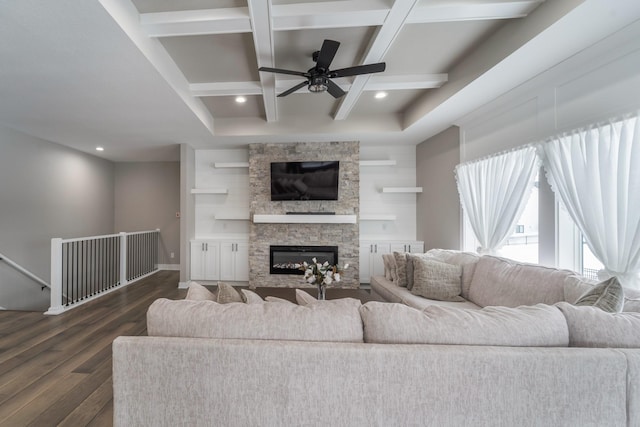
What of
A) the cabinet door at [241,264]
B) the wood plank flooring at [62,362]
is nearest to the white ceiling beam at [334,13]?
the wood plank flooring at [62,362]

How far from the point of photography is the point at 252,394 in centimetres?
93

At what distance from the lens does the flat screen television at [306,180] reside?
429 cm

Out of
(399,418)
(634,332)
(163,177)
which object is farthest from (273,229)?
(634,332)

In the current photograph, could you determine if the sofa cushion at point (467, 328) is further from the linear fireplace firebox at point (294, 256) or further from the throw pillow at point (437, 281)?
the linear fireplace firebox at point (294, 256)

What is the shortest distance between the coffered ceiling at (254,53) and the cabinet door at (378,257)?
2052 millimetres

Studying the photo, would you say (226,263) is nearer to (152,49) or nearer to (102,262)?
(102,262)

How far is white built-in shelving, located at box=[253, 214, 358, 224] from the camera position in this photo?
4.27 metres

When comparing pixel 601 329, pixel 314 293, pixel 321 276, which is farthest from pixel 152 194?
pixel 601 329

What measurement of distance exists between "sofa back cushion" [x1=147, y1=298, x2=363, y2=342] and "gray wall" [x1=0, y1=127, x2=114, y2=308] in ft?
16.1

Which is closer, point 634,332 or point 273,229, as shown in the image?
point 634,332

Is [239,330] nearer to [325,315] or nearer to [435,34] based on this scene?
[325,315]

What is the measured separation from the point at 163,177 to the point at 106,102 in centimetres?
331

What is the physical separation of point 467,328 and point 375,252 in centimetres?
347

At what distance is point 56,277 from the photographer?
10.4ft
